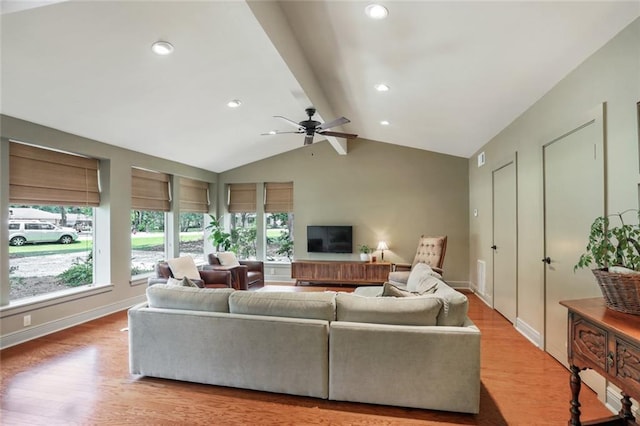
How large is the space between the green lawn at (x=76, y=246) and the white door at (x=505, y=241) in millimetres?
5683

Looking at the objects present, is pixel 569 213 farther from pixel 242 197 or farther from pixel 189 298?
pixel 242 197

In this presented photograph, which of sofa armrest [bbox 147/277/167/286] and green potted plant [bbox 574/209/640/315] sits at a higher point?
green potted plant [bbox 574/209/640/315]

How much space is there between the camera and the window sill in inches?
136

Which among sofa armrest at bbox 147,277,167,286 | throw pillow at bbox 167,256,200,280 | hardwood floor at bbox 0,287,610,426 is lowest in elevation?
hardwood floor at bbox 0,287,610,426

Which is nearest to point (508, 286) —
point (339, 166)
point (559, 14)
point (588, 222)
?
point (588, 222)

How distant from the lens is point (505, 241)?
13.9 feet

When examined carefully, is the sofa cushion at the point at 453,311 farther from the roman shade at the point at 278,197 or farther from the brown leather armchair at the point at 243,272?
the roman shade at the point at 278,197

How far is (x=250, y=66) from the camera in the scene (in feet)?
11.2

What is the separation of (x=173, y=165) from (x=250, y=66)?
337 centimetres

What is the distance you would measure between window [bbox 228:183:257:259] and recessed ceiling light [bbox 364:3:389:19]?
5361mm

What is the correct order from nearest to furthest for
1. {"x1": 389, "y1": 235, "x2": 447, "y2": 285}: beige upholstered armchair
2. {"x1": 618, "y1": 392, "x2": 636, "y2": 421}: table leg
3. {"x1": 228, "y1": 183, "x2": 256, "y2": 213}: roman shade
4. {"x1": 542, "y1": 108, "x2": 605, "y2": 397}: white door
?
{"x1": 618, "y1": 392, "x2": 636, "y2": 421}: table leg, {"x1": 542, "y1": 108, "x2": 605, "y2": 397}: white door, {"x1": 389, "y1": 235, "x2": 447, "y2": 285}: beige upholstered armchair, {"x1": 228, "y1": 183, "x2": 256, "y2": 213}: roman shade

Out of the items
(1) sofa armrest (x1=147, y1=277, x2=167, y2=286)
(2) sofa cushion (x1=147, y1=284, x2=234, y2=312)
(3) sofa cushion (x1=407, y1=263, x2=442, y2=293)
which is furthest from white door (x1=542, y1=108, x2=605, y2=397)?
(1) sofa armrest (x1=147, y1=277, x2=167, y2=286)

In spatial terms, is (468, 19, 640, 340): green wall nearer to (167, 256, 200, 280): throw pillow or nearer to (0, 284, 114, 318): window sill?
(167, 256, 200, 280): throw pillow

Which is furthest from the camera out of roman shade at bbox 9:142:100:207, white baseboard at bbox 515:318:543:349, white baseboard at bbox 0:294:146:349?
roman shade at bbox 9:142:100:207
